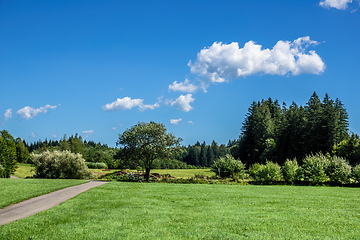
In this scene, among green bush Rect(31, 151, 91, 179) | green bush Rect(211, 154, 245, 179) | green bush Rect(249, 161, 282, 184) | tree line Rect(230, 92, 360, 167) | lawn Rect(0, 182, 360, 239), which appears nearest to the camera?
lawn Rect(0, 182, 360, 239)

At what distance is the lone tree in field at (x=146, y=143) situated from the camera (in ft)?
106

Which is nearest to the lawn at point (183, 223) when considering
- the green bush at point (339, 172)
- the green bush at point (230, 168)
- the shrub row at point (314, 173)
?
the shrub row at point (314, 173)

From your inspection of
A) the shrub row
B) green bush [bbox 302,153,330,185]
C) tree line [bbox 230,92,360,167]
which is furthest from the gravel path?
tree line [bbox 230,92,360,167]

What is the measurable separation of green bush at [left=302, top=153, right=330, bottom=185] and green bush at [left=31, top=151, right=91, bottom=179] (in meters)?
27.7

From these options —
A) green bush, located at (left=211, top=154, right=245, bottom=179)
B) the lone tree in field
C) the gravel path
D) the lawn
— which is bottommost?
the gravel path

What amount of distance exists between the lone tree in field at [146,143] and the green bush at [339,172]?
18247 millimetres

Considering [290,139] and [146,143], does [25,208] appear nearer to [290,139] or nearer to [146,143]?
[146,143]

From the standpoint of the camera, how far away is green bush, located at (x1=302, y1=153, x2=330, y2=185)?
29.3 m

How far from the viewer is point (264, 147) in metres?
63.4

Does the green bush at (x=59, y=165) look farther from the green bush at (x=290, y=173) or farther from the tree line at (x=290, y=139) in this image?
the green bush at (x=290, y=173)

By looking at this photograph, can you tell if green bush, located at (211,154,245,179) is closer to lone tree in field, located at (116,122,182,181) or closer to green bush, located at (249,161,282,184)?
green bush, located at (249,161,282,184)

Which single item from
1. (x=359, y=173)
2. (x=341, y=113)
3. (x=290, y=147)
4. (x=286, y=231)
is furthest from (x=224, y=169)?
(x=341, y=113)

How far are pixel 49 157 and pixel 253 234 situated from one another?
3266cm

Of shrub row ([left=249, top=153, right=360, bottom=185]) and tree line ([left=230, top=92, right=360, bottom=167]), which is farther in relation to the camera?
tree line ([left=230, top=92, right=360, bottom=167])
